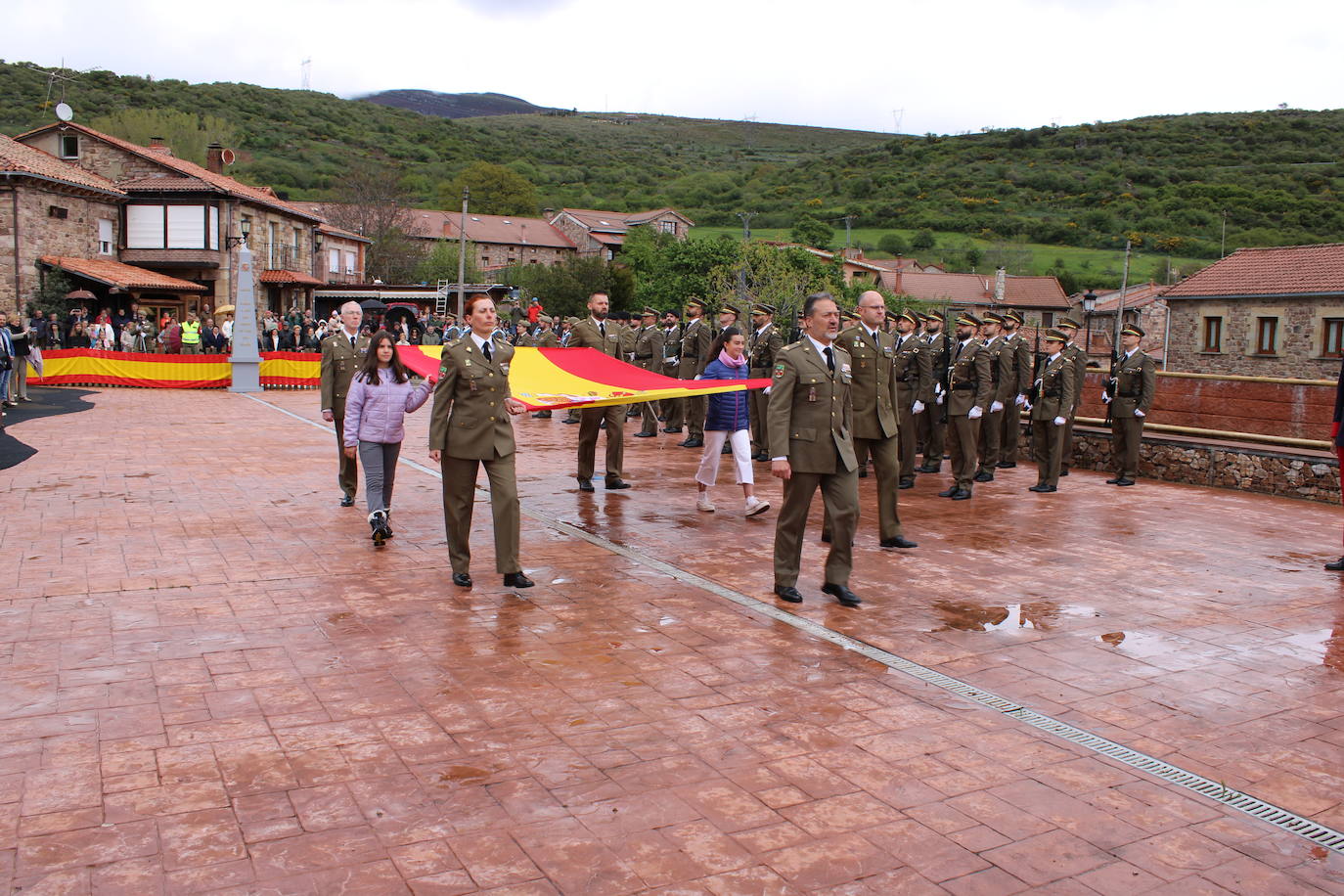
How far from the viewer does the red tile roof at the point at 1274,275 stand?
43.8 meters

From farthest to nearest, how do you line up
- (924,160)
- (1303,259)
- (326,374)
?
(924,160), (1303,259), (326,374)

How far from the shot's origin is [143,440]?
1451 cm

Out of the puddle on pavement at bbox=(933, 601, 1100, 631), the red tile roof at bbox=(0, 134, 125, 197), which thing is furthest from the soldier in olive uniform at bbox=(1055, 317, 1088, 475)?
the red tile roof at bbox=(0, 134, 125, 197)

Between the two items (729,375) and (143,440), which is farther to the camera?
(143,440)

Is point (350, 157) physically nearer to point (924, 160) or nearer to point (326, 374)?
point (924, 160)

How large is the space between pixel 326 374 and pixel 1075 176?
106931 mm

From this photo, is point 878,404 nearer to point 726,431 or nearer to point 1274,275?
point 726,431

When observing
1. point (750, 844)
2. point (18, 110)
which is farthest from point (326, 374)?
point (18, 110)

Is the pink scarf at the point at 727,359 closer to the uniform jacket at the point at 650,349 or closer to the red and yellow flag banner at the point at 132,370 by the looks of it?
the uniform jacket at the point at 650,349

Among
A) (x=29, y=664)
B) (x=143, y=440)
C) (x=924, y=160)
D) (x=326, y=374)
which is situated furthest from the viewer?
(x=924, y=160)

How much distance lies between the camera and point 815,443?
22.0 feet

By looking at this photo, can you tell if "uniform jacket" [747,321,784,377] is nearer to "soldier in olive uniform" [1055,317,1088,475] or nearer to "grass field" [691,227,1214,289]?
"soldier in olive uniform" [1055,317,1088,475]

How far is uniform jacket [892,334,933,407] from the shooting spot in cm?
1259

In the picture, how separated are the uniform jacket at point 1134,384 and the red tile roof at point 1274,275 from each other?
36.5 meters
